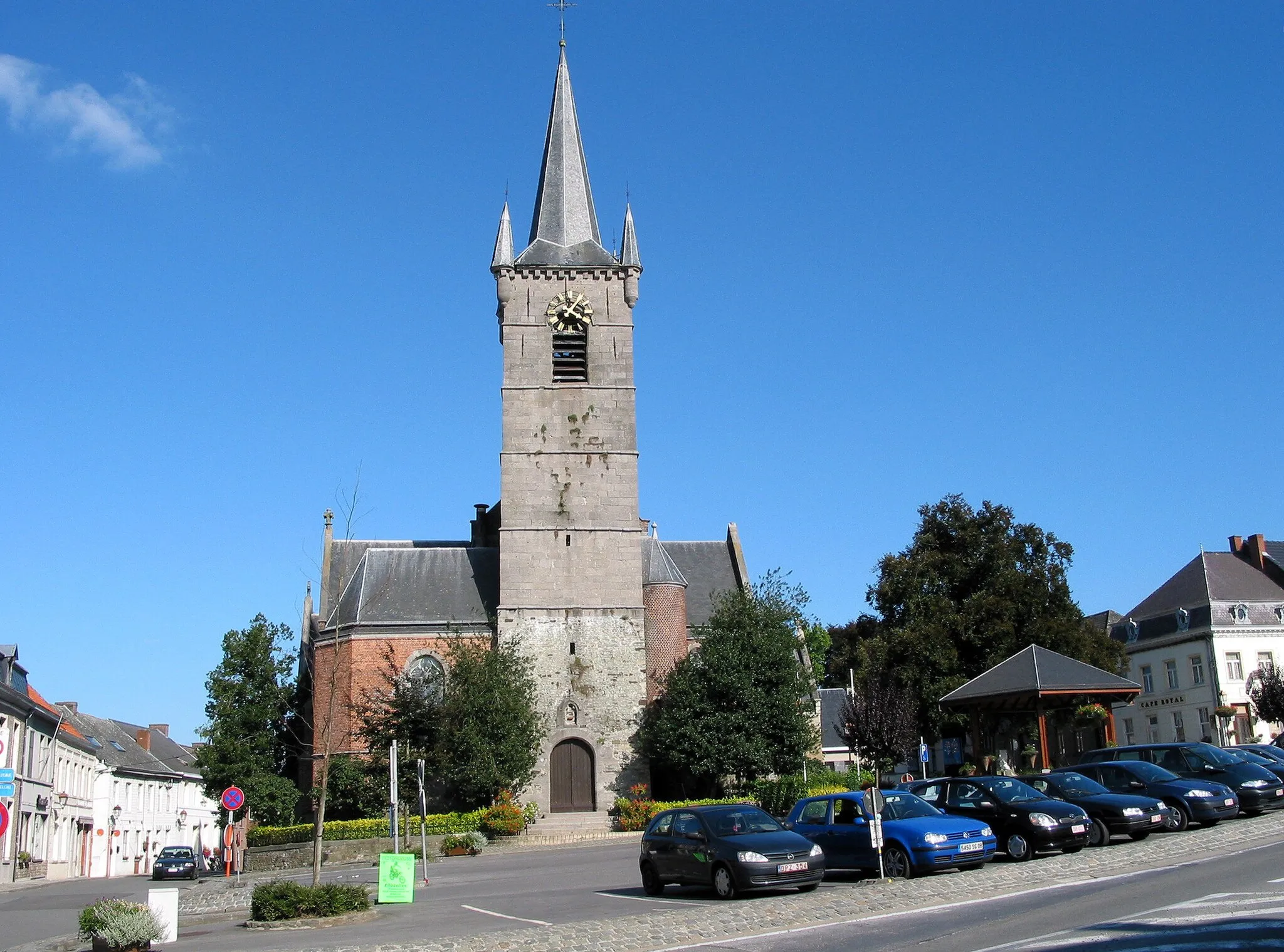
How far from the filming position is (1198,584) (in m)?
54.6

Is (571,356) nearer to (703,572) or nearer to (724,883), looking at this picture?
(703,572)

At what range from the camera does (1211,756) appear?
22.9 metres

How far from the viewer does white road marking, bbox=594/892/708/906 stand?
16.0 metres

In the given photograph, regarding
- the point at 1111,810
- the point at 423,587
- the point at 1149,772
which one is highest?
the point at 423,587

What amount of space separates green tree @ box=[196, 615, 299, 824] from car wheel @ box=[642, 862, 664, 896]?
26.5 meters

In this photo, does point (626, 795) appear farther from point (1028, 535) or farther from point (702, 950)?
point (702, 950)

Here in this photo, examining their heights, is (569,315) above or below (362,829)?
above

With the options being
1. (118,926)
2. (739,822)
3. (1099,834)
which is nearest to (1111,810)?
(1099,834)

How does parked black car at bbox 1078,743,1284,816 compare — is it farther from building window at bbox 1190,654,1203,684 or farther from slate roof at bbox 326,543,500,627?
building window at bbox 1190,654,1203,684

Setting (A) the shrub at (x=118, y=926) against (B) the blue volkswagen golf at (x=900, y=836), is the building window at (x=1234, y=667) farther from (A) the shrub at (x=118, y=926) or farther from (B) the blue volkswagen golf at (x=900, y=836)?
(A) the shrub at (x=118, y=926)

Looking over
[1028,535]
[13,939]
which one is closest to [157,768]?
[1028,535]

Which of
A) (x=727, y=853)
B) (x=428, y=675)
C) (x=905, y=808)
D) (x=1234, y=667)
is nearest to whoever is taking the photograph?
(x=727, y=853)

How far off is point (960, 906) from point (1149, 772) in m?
9.31

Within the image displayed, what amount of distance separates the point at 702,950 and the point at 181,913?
12.7 metres
